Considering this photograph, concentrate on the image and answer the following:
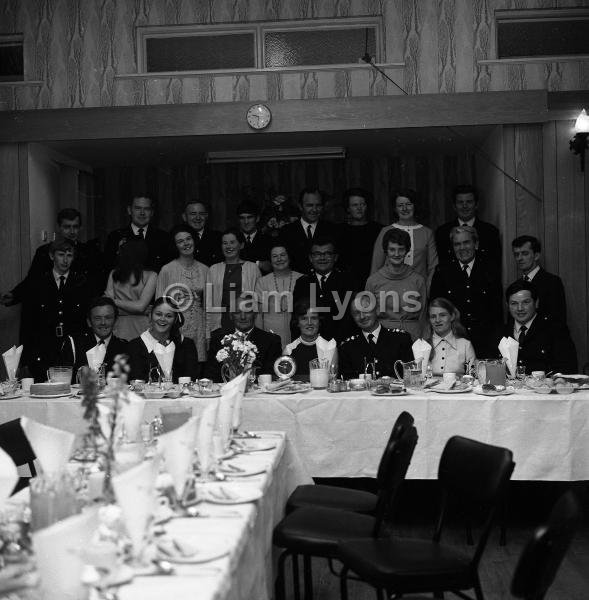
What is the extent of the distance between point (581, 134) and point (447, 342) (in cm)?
221

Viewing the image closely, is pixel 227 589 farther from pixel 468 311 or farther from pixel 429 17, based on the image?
pixel 429 17

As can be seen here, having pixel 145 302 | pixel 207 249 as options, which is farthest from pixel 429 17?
pixel 145 302

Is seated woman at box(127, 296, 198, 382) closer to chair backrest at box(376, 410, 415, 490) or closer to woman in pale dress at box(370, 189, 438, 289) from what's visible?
woman in pale dress at box(370, 189, 438, 289)

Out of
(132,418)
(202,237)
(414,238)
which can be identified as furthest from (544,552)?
(202,237)

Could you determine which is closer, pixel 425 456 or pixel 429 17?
pixel 425 456

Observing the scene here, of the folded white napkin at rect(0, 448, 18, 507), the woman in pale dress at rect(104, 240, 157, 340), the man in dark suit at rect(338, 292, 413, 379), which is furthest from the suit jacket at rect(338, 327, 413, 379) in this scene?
the folded white napkin at rect(0, 448, 18, 507)

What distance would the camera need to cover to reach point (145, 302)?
21.8ft

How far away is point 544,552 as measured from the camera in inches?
84.7

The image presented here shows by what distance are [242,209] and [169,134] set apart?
2.65 ft

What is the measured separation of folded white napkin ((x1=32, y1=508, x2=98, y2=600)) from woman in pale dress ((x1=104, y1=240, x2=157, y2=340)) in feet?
16.1

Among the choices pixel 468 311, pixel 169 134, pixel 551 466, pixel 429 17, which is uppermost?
pixel 429 17

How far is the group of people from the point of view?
5645mm

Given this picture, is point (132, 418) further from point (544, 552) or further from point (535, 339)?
point (535, 339)

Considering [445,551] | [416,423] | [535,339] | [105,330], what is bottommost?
[445,551]
